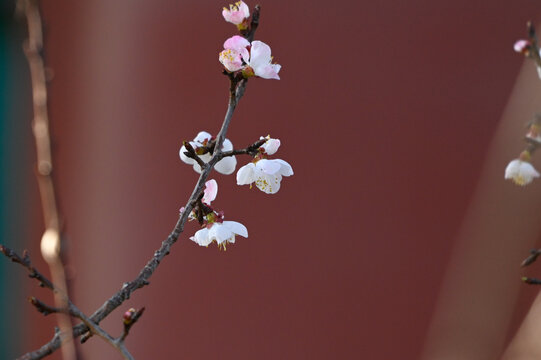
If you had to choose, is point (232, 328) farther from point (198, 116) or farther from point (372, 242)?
point (198, 116)

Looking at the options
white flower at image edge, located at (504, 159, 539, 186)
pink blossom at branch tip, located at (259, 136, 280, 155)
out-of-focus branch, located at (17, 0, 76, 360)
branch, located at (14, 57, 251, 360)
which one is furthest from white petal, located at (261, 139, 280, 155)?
white flower at image edge, located at (504, 159, 539, 186)

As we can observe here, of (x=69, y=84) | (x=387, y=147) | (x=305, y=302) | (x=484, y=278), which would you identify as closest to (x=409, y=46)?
(x=387, y=147)

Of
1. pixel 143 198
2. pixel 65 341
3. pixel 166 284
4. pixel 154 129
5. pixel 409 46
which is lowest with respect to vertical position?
pixel 65 341

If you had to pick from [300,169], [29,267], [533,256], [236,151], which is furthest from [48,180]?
[300,169]

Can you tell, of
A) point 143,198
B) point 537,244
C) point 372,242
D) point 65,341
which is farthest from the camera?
point 143,198

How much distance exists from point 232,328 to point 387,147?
0.71 m

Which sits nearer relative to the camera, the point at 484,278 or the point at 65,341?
the point at 65,341

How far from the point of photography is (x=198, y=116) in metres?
1.75

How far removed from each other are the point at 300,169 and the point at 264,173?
108cm

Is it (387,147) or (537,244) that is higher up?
(387,147)

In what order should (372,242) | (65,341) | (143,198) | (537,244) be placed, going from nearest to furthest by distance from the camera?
(65,341)
(537,244)
(372,242)
(143,198)

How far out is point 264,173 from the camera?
62 cm

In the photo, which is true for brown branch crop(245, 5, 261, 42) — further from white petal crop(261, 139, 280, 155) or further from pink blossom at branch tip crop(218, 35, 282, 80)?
white petal crop(261, 139, 280, 155)

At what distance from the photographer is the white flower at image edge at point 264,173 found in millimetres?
609
